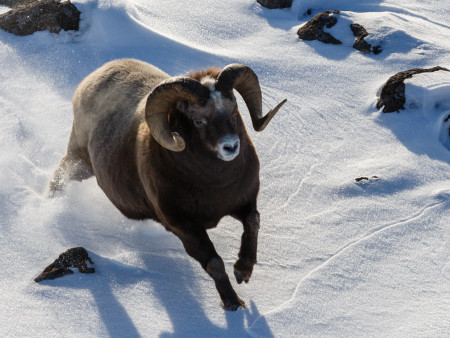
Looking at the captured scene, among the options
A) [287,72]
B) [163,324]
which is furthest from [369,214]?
[287,72]

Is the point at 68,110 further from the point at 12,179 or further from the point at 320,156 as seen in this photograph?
the point at 320,156

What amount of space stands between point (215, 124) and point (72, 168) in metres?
3.10

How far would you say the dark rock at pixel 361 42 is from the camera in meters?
10.5

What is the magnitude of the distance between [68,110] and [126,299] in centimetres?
491

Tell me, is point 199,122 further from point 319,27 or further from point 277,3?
point 277,3

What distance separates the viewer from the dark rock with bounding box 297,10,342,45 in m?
11.1

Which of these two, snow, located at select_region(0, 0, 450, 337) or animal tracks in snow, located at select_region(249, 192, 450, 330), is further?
animal tracks in snow, located at select_region(249, 192, 450, 330)

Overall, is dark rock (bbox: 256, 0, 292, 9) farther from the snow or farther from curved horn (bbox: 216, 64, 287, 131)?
curved horn (bbox: 216, 64, 287, 131)

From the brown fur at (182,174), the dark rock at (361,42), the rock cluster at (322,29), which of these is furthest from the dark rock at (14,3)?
the brown fur at (182,174)

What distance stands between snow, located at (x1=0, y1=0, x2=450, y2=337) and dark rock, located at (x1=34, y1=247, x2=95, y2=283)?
0.11 meters

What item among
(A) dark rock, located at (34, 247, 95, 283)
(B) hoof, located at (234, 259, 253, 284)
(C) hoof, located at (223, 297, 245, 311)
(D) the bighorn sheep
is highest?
(D) the bighorn sheep

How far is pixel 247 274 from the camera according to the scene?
5793 mm

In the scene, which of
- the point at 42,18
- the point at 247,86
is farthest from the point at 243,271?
the point at 42,18

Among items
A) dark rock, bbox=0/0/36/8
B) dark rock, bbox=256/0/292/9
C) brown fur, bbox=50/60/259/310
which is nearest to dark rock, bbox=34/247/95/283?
brown fur, bbox=50/60/259/310
